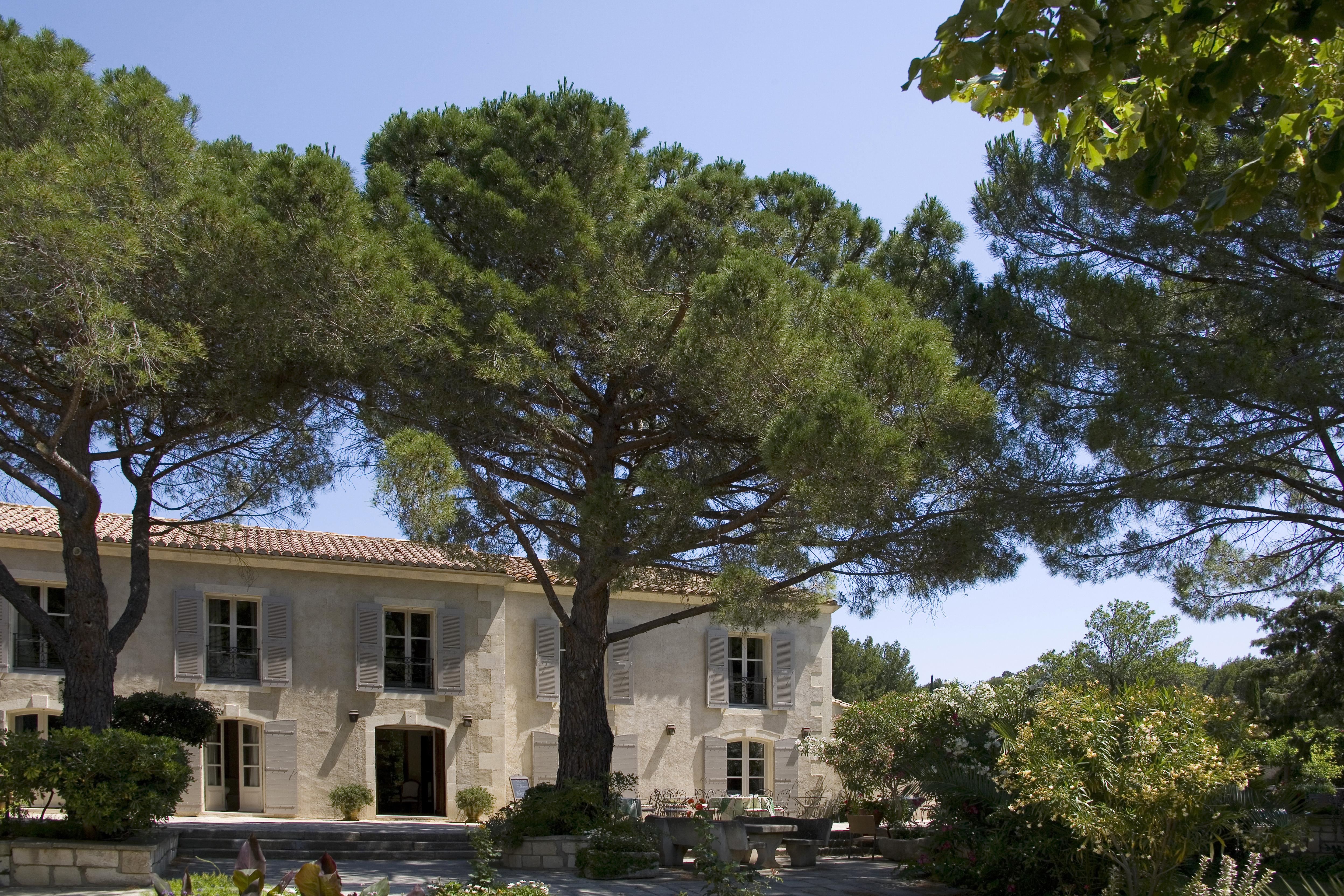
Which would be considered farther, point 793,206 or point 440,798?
point 440,798

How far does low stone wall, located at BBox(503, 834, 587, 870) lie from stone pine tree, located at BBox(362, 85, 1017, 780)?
3.38 feet

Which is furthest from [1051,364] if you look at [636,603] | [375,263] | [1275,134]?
[636,603]

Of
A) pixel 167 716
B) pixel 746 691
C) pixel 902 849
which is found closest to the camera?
pixel 902 849

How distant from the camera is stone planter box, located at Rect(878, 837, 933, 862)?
10875 mm

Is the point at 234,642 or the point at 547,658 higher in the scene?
the point at 234,642

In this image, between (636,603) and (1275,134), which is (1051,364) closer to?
(1275,134)

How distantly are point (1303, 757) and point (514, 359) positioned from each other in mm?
10400

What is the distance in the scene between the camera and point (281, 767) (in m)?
16.8

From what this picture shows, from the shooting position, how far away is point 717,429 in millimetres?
11242

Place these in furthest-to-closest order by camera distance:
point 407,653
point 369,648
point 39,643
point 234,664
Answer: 1. point 407,653
2. point 369,648
3. point 234,664
4. point 39,643

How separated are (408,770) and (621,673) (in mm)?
3599

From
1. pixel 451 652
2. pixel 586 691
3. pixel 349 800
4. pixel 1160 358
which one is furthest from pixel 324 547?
pixel 1160 358

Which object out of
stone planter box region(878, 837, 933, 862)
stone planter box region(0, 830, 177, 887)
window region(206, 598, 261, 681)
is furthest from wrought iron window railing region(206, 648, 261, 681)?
stone planter box region(878, 837, 933, 862)

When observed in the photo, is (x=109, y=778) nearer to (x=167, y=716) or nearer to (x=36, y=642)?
(x=167, y=716)
